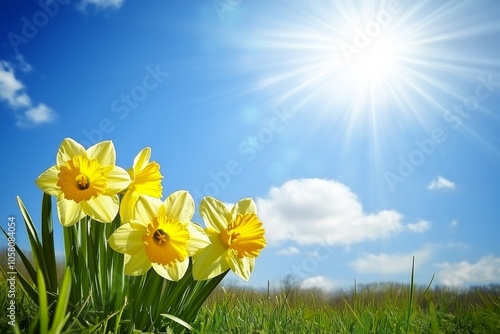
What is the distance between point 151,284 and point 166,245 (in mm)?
447

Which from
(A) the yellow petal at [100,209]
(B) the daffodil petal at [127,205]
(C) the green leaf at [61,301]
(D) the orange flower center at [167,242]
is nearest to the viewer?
(C) the green leaf at [61,301]

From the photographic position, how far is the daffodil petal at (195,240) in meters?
2.75

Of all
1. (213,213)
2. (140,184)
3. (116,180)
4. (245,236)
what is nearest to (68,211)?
(116,180)

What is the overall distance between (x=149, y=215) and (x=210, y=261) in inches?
18.8

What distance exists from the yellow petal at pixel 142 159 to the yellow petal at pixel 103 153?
0.16 meters

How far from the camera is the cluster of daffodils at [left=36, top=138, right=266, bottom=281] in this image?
2.66m

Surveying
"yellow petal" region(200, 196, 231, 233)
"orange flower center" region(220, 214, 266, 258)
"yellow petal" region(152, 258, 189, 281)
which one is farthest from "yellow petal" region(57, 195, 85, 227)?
"orange flower center" region(220, 214, 266, 258)

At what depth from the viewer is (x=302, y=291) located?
5875 mm

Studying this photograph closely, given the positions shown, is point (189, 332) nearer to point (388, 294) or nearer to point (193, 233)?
point (193, 233)

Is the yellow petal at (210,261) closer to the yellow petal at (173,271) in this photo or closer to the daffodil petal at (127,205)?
the yellow petal at (173,271)

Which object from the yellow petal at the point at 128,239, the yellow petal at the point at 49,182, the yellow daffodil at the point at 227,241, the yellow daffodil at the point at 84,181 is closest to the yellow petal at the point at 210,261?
the yellow daffodil at the point at 227,241

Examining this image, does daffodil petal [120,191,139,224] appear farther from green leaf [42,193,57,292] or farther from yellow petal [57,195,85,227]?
green leaf [42,193,57,292]

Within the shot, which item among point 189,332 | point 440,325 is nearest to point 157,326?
point 189,332

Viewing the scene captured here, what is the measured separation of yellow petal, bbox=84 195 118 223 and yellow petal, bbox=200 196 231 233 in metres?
0.52
